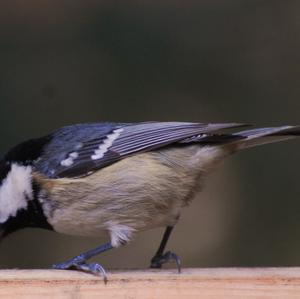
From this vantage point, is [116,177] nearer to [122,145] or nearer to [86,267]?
[122,145]

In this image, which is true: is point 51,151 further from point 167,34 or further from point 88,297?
point 167,34

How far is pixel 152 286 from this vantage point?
7.11ft

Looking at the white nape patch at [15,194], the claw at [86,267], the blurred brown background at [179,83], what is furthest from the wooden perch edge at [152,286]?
the blurred brown background at [179,83]

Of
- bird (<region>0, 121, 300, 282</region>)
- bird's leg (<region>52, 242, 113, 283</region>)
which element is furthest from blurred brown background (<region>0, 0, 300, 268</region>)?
bird's leg (<region>52, 242, 113, 283</region>)

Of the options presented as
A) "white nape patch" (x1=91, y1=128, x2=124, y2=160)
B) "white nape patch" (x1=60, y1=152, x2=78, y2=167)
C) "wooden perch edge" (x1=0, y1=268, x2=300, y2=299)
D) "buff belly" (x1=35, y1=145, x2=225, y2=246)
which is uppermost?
"white nape patch" (x1=91, y1=128, x2=124, y2=160)

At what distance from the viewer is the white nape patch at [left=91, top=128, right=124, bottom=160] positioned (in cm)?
253

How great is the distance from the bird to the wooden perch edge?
19 cm

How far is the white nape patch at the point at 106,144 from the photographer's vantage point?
2525 mm

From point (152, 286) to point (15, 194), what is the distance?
53cm

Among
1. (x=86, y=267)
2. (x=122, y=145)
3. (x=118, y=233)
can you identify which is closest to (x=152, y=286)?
(x=86, y=267)

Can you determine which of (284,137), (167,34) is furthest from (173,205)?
(167,34)

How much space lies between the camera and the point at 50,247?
3324 mm

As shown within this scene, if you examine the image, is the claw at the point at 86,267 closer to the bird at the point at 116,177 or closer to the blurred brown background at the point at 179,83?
the bird at the point at 116,177

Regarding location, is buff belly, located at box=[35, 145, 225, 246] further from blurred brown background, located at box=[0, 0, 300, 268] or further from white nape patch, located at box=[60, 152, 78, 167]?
blurred brown background, located at box=[0, 0, 300, 268]
